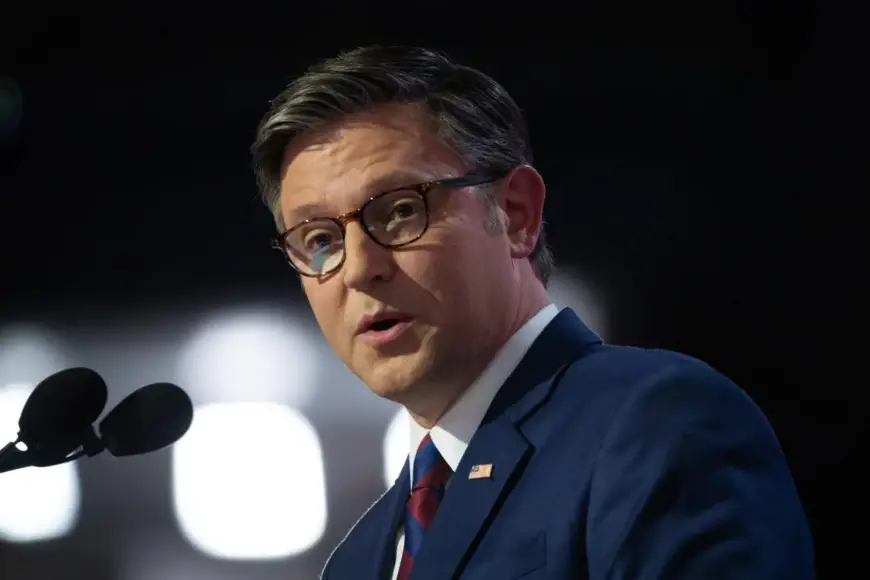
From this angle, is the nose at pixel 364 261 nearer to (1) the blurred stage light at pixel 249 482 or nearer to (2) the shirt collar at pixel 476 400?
(2) the shirt collar at pixel 476 400

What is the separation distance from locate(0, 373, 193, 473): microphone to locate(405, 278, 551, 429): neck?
51 cm

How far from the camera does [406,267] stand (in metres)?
1.24

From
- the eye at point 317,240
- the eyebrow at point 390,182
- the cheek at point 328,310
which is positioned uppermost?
the eyebrow at point 390,182

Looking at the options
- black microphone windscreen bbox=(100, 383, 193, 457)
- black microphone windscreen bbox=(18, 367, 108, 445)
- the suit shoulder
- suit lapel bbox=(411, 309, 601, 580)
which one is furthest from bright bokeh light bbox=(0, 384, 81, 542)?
the suit shoulder

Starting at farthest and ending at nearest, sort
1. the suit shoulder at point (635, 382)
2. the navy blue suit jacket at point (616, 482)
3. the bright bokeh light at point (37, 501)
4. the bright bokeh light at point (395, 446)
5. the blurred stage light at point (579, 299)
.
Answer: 1. the bright bokeh light at point (37, 501)
2. the bright bokeh light at point (395, 446)
3. the blurred stage light at point (579, 299)
4. the suit shoulder at point (635, 382)
5. the navy blue suit jacket at point (616, 482)

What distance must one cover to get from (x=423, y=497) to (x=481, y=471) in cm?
14

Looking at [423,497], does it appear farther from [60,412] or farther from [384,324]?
[60,412]

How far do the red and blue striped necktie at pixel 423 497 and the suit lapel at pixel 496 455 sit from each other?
8 cm

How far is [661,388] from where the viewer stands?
1.07 metres

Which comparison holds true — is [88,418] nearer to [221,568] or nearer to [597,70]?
[221,568]

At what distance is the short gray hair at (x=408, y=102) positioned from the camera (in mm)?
1312

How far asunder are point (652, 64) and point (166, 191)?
88 cm

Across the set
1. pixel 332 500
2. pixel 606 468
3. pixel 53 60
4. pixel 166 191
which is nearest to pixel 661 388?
pixel 606 468

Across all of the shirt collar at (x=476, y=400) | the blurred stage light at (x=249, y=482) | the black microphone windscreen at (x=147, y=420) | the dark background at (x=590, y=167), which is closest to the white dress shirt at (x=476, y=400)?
the shirt collar at (x=476, y=400)
